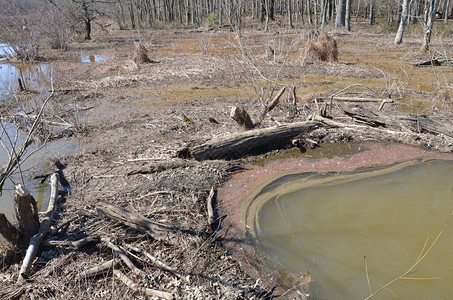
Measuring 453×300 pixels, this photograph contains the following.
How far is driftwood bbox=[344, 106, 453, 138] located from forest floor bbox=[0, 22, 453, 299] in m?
A: 0.38

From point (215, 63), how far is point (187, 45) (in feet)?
27.6

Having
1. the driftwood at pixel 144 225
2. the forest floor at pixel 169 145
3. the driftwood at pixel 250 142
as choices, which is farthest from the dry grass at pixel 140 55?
the driftwood at pixel 144 225

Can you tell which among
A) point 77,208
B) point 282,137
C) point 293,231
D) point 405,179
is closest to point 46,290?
point 77,208

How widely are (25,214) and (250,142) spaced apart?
3.79 metres

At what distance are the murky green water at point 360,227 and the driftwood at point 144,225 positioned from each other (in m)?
1.14

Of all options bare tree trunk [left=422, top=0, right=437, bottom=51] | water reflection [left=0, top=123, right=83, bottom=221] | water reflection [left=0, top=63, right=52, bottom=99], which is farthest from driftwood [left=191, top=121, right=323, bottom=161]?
bare tree trunk [left=422, top=0, right=437, bottom=51]

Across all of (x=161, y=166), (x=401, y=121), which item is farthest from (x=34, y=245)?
→ (x=401, y=121)

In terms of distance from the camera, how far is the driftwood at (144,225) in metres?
4.00

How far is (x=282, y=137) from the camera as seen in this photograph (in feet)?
21.7

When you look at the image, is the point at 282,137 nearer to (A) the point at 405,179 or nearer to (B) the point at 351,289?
(A) the point at 405,179

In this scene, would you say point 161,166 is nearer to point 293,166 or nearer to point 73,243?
point 73,243

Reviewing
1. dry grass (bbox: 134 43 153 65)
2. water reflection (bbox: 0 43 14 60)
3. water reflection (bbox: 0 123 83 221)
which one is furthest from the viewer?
dry grass (bbox: 134 43 153 65)

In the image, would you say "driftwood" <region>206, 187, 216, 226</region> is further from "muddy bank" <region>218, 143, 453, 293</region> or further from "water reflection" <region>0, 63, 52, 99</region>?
"water reflection" <region>0, 63, 52, 99</region>

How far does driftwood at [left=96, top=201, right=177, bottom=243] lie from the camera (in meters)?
4.00
